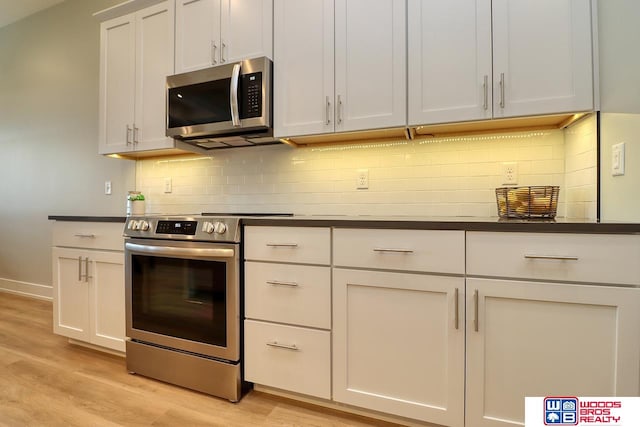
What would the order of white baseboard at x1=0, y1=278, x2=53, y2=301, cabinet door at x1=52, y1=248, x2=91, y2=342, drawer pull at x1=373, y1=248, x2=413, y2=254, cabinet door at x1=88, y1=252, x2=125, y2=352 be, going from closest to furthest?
1. drawer pull at x1=373, y1=248, x2=413, y2=254
2. cabinet door at x1=88, y1=252, x2=125, y2=352
3. cabinet door at x1=52, y1=248, x2=91, y2=342
4. white baseboard at x1=0, y1=278, x2=53, y2=301

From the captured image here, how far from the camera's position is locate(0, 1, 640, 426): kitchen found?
1.35 m

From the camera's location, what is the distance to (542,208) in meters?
1.37

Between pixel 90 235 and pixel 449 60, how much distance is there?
237cm

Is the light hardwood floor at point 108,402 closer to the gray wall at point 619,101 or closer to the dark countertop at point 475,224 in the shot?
the dark countertop at point 475,224

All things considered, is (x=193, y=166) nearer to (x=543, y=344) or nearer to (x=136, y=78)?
(x=136, y=78)

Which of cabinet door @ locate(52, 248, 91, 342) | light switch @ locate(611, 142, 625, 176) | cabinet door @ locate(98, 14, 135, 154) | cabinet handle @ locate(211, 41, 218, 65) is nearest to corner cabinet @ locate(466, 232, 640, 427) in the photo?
light switch @ locate(611, 142, 625, 176)

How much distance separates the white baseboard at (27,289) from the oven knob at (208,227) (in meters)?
2.80

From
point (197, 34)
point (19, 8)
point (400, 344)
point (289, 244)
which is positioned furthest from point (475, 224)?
point (19, 8)

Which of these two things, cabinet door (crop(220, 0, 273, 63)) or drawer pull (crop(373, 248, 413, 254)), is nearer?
drawer pull (crop(373, 248, 413, 254))

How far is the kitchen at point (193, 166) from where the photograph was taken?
1352 mm

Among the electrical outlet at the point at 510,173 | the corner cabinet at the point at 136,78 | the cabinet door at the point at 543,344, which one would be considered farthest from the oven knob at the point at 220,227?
the electrical outlet at the point at 510,173

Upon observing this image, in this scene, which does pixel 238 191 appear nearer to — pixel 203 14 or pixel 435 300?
pixel 203 14

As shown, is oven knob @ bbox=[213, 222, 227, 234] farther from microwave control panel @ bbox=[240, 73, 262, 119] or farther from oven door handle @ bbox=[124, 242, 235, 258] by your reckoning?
microwave control panel @ bbox=[240, 73, 262, 119]

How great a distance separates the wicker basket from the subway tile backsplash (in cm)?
21
